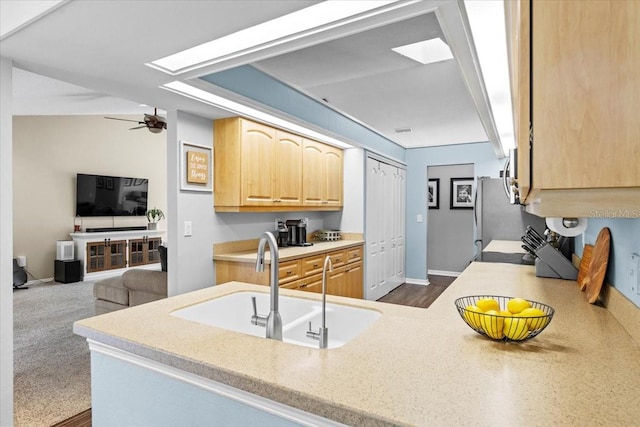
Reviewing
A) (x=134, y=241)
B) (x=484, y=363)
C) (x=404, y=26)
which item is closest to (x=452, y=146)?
(x=404, y=26)

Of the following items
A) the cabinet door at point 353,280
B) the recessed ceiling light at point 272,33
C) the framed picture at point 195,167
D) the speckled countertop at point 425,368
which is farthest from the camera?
the cabinet door at point 353,280

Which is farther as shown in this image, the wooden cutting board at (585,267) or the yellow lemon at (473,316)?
Answer: the wooden cutting board at (585,267)

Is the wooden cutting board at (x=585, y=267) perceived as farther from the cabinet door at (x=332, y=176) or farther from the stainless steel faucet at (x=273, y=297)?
the cabinet door at (x=332, y=176)

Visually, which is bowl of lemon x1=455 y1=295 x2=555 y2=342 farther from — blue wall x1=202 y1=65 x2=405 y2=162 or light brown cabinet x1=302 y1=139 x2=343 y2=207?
light brown cabinet x1=302 y1=139 x2=343 y2=207

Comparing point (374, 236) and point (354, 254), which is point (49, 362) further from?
point (374, 236)

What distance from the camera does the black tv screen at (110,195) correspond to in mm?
7125

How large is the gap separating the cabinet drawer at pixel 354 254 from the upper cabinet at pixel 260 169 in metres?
0.74

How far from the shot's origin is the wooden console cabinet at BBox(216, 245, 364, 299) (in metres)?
3.16

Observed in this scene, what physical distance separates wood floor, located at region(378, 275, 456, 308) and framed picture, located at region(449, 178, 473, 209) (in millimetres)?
1449

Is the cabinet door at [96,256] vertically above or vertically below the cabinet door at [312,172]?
below

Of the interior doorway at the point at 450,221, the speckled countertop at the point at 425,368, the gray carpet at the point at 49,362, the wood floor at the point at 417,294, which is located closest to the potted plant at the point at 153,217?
the gray carpet at the point at 49,362

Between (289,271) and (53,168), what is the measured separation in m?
6.05

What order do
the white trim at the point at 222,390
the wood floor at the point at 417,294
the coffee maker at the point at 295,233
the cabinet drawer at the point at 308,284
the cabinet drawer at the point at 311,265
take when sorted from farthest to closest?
the wood floor at the point at 417,294 → the coffee maker at the point at 295,233 → the cabinet drawer at the point at 311,265 → the cabinet drawer at the point at 308,284 → the white trim at the point at 222,390

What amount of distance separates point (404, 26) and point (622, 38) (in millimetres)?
1839
